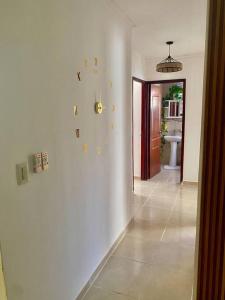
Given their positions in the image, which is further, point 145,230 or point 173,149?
point 173,149

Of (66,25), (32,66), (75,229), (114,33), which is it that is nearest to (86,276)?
(75,229)

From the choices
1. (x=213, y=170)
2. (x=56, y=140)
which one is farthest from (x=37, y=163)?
(x=213, y=170)

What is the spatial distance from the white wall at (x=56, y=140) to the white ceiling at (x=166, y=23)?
28 centimetres

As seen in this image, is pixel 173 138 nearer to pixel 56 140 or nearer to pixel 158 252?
pixel 158 252

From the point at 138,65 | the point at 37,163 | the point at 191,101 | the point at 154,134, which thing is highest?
the point at 138,65

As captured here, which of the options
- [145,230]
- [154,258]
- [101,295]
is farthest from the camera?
[145,230]

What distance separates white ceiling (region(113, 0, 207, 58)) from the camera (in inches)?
93.2

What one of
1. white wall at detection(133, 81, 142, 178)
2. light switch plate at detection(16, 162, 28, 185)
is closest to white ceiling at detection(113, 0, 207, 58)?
white wall at detection(133, 81, 142, 178)

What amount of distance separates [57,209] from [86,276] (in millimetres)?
794

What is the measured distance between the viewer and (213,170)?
3.06 feet

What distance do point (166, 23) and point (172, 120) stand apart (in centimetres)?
352

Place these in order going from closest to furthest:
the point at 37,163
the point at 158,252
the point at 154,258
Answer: the point at 37,163 < the point at 154,258 < the point at 158,252

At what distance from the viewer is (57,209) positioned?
61.5 inches

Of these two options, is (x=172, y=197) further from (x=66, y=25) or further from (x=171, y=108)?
(x=66, y=25)
